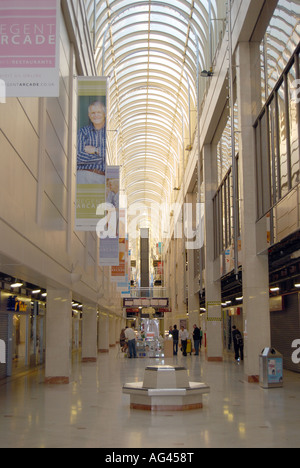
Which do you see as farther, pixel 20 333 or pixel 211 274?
pixel 211 274

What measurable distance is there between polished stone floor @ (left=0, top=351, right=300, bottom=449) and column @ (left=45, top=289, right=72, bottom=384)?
41.3 inches

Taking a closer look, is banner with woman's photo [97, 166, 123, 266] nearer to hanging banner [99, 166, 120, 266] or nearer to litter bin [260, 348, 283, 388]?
hanging banner [99, 166, 120, 266]

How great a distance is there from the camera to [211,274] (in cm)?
2717

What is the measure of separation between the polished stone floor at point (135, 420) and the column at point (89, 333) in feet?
37.9

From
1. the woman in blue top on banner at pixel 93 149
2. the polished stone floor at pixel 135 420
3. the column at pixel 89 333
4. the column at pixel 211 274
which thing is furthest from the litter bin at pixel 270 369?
the column at pixel 89 333

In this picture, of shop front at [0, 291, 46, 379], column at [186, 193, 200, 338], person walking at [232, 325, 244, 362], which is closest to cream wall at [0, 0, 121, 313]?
shop front at [0, 291, 46, 379]

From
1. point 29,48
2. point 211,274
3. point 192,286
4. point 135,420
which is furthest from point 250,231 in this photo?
point 192,286

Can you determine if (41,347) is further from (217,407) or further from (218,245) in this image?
(217,407)

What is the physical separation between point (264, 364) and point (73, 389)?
5028 mm

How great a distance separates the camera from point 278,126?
13766mm

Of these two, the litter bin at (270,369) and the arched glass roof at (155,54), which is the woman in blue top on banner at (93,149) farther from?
the arched glass roof at (155,54)

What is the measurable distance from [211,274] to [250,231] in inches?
431

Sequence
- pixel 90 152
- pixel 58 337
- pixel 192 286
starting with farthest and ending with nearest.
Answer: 1. pixel 192 286
2. pixel 90 152
3. pixel 58 337

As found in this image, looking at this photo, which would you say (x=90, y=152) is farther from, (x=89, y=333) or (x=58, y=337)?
(x=89, y=333)
